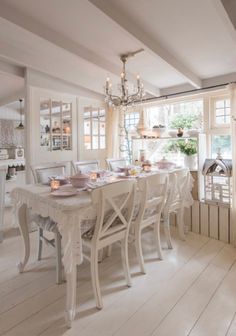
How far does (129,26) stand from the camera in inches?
78.2

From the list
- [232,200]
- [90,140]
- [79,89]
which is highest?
[79,89]

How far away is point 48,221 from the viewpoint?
204 cm

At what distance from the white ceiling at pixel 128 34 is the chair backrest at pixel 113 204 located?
1.36m

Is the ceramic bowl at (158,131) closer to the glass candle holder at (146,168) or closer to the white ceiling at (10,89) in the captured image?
the glass candle holder at (146,168)

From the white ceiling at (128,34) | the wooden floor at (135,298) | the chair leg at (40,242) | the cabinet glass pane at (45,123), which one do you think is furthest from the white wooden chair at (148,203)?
the cabinet glass pane at (45,123)

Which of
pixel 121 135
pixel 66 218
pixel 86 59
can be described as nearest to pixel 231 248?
pixel 66 218

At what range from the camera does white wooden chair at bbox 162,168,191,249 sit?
2.60 metres

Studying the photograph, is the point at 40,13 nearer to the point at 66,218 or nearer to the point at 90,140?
the point at 66,218

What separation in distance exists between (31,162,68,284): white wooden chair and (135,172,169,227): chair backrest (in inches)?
29.1

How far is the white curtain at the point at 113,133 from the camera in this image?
413cm

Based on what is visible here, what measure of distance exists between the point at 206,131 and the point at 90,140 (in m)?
1.91

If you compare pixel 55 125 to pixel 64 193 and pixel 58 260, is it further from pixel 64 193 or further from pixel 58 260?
pixel 58 260

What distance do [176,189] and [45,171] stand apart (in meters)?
1.55

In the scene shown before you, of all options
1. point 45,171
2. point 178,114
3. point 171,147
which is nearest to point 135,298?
point 45,171
